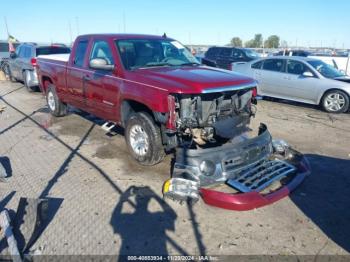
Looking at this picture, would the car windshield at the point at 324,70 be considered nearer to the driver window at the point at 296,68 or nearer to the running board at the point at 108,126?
the driver window at the point at 296,68

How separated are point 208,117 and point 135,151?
1.39 meters

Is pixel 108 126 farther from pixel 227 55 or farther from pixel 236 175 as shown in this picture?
pixel 227 55

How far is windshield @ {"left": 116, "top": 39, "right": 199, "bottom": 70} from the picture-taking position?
17.2ft

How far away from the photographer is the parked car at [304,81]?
371 inches

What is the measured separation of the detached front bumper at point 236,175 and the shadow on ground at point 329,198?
204 millimetres

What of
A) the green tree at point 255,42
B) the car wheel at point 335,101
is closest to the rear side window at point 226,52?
the car wheel at point 335,101

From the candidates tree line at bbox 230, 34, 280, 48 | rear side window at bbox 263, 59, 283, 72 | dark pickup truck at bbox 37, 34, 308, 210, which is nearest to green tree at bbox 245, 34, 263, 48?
tree line at bbox 230, 34, 280, 48

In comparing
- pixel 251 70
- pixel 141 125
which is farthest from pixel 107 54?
pixel 251 70

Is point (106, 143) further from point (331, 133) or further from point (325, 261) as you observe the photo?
point (331, 133)

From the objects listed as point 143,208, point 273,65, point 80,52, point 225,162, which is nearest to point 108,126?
point 80,52

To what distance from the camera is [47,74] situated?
7.73 metres

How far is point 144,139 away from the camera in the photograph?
16.4ft

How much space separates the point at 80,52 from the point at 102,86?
1.25 meters

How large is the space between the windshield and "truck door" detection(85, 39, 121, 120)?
10.3 inches
